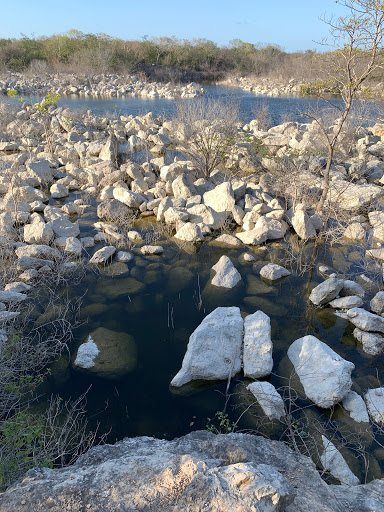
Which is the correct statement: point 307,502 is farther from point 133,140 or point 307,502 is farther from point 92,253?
point 133,140

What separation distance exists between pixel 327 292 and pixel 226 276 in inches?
61.5

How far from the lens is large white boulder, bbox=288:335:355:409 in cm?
384

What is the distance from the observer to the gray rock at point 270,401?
3.75 m

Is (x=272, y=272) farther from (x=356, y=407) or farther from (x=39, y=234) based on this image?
(x=39, y=234)

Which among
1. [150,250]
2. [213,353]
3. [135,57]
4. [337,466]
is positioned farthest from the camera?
[135,57]

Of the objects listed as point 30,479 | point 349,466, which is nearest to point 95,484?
point 30,479

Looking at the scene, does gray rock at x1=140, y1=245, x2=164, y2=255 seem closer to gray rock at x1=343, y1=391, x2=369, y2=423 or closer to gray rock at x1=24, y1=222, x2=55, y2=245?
gray rock at x1=24, y1=222, x2=55, y2=245

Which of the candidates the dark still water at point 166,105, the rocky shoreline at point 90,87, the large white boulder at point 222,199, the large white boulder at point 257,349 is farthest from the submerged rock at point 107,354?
the rocky shoreline at point 90,87

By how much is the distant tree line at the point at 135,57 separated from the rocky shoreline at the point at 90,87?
2043 mm

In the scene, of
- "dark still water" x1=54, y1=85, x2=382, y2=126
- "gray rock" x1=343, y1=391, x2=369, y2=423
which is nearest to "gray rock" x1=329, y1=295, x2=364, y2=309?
"gray rock" x1=343, y1=391, x2=369, y2=423

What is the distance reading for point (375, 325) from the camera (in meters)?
4.88

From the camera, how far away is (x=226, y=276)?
598 cm

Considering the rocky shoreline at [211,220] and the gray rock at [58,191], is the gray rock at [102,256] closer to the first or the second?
the rocky shoreline at [211,220]

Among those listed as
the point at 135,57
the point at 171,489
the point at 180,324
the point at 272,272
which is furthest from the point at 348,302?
the point at 135,57
